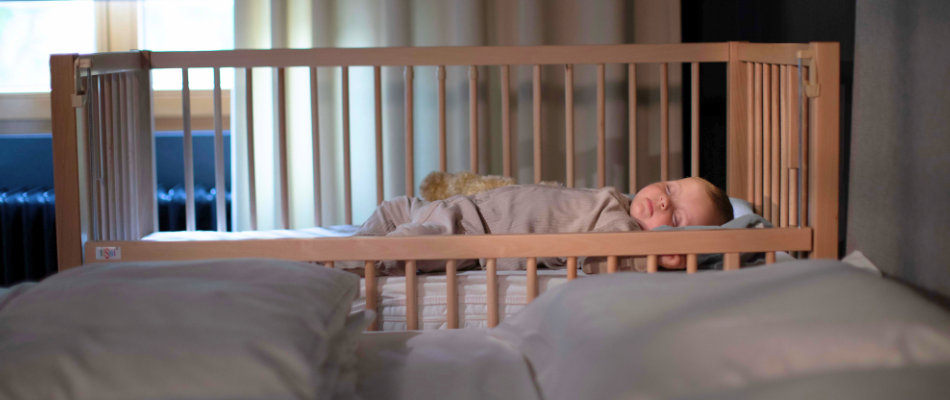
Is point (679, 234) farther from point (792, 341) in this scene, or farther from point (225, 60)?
point (225, 60)

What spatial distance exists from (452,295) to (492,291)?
0.06 m

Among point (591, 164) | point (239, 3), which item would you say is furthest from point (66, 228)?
point (591, 164)

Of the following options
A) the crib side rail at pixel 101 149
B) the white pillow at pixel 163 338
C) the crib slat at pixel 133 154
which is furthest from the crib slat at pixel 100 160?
the white pillow at pixel 163 338

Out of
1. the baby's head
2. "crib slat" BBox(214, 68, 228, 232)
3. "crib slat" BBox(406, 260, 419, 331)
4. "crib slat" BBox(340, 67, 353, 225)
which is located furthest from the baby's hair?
"crib slat" BBox(214, 68, 228, 232)

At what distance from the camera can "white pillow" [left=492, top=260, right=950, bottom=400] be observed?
0.43 m

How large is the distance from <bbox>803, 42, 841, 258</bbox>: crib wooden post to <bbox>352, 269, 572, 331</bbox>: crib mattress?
38 cm

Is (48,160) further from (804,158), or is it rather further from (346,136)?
(804,158)

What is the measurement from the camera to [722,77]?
6.11 feet

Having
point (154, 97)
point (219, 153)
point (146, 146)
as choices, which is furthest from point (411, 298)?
point (154, 97)

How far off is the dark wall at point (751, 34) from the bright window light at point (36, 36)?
194 cm

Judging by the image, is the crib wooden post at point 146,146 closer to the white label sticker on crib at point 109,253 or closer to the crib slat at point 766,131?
the white label sticker on crib at point 109,253

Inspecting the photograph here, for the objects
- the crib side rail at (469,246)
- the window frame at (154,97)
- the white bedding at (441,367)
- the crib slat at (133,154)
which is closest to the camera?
the white bedding at (441,367)

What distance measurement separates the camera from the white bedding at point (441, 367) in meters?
0.59

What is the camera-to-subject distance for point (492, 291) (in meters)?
0.93
